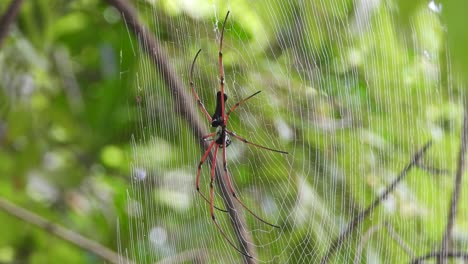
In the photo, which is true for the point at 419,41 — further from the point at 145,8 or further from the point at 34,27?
the point at 34,27

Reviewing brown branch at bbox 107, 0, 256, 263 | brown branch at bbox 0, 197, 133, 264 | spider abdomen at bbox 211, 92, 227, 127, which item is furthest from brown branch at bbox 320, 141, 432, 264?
brown branch at bbox 0, 197, 133, 264

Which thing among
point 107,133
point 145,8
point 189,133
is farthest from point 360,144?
point 107,133

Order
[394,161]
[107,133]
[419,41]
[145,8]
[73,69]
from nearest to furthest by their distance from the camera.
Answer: [419,41], [394,161], [145,8], [107,133], [73,69]

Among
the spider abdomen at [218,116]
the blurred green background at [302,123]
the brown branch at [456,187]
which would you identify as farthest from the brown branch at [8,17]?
the brown branch at [456,187]

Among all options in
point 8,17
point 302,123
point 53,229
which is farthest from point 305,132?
point 53,229

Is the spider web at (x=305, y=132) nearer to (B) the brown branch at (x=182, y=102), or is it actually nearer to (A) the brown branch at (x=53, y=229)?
(B) the brown branch at (x=182, y=102)

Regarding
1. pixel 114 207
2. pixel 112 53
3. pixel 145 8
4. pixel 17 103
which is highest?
pixel 145 8

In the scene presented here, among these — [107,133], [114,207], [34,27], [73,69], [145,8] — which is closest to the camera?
[145,8]
